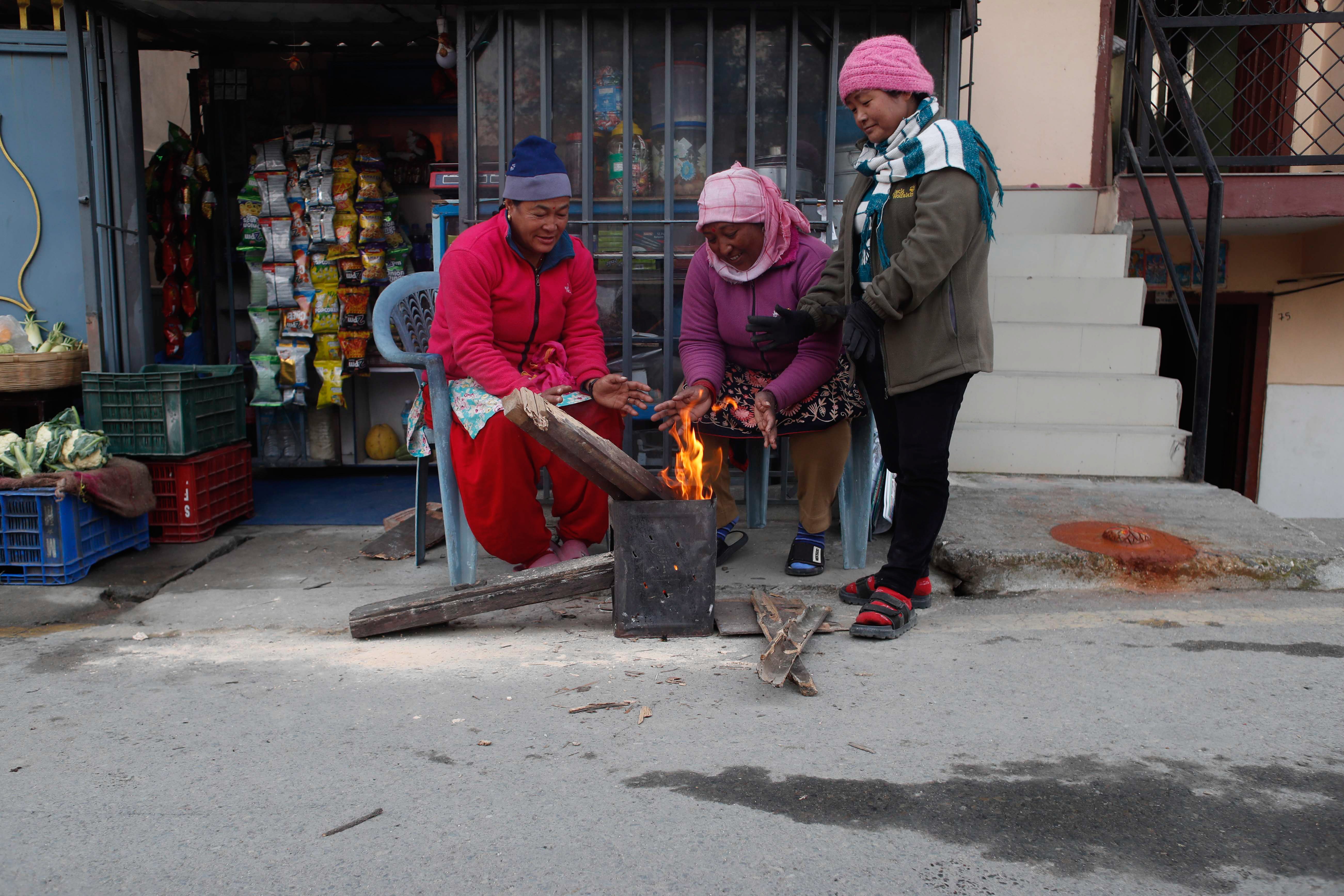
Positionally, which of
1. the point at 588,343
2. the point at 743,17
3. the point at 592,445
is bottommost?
the point at 592,445

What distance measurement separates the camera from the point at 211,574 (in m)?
4.13

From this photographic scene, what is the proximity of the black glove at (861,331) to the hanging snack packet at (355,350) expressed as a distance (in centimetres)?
403

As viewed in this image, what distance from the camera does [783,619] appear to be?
3141mm

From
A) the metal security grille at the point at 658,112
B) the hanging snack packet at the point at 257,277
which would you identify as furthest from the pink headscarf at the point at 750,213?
the hanging snack packet at the point at 257,277

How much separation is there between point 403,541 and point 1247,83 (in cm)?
740

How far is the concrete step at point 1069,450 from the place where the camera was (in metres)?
4.86

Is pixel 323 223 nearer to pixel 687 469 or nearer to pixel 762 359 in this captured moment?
pixel 762 359

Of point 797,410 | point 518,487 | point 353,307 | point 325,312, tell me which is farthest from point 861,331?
point 325,312

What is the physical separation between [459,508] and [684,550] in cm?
113

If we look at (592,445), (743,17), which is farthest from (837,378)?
(743,17)

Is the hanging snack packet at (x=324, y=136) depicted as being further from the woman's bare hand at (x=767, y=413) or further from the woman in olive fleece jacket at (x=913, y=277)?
the woman in olive fleece jacket at (x=913, y=277)

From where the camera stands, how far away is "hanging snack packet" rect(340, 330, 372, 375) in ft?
20.5

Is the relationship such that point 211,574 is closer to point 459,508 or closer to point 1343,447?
point 459,508

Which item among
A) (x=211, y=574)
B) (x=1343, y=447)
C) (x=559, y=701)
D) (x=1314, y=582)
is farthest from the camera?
(x=1343, y=447)
